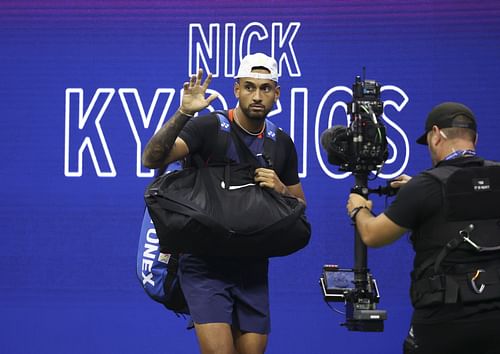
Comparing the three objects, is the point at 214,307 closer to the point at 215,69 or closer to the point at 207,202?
the point at 207,202

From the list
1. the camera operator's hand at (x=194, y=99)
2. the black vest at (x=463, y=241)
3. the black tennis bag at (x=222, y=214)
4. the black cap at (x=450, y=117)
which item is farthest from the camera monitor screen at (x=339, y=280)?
the camera operator's hand at (x=194, y=99)

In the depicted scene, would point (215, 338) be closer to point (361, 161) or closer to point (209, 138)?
point (209, 138)

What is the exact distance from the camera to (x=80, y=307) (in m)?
5.73

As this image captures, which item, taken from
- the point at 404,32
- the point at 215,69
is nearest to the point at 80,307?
the point at 215,69

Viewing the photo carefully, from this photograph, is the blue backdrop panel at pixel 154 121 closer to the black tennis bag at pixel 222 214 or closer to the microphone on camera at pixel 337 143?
the microphone on camera at pixel 337 143

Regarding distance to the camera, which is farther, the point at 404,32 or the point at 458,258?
the point at 404,32

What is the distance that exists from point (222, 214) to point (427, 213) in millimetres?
823

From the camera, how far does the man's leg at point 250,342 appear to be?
4012mm

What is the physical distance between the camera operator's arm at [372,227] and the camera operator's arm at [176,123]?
72cm

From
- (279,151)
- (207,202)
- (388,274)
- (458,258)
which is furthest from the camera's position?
(388,274)

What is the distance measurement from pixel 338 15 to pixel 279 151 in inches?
65.3

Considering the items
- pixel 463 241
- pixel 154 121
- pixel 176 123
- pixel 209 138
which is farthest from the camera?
pixel 154 121

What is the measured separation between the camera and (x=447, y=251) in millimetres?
3469

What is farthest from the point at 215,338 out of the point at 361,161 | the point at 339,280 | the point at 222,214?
the point at 361,161
